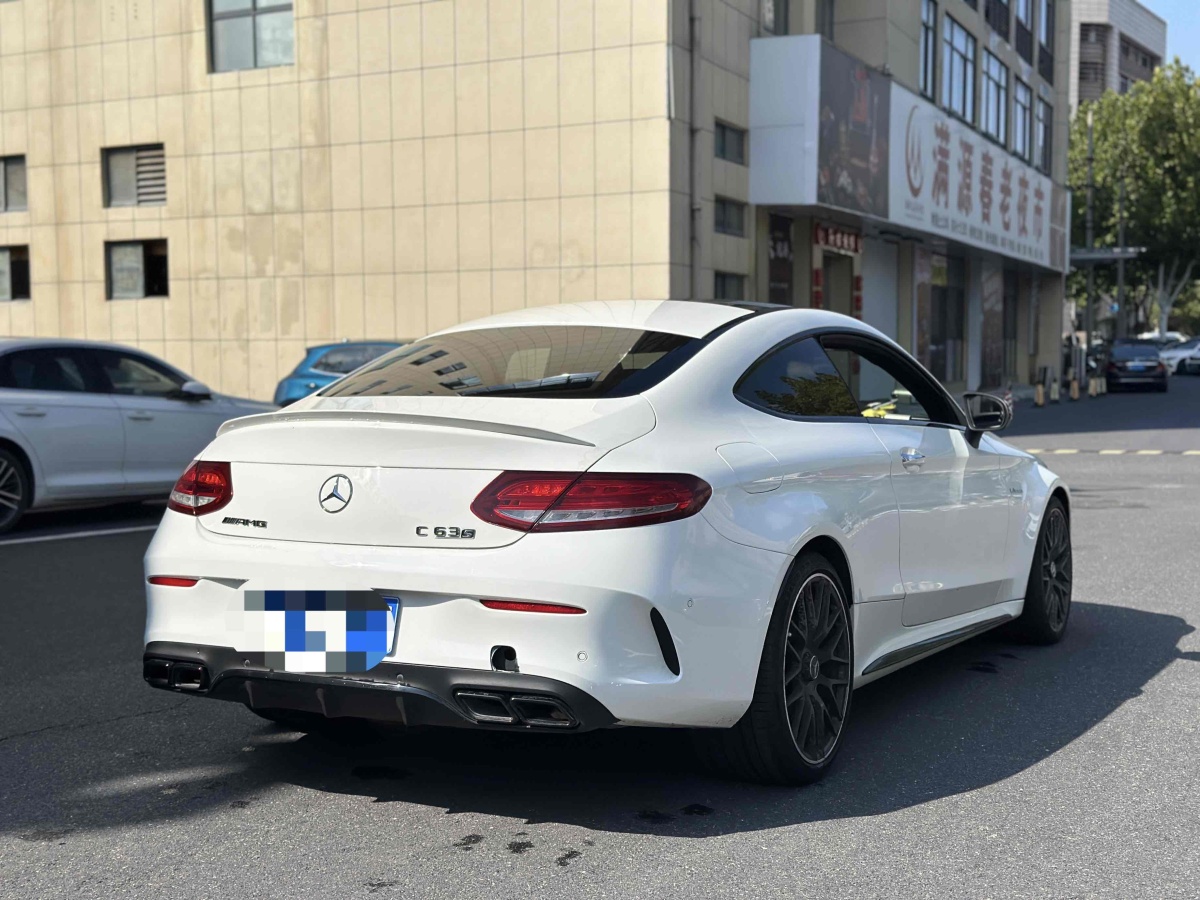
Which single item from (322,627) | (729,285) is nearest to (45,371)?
(322,627)

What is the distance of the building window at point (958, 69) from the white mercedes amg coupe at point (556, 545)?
108 feet

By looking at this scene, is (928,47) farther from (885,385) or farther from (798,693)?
(798,693)

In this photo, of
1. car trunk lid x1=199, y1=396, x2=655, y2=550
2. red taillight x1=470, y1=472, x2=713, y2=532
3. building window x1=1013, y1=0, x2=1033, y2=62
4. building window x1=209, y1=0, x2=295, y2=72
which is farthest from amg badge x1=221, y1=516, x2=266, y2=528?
building window x1=1013, y1=0, x2=1033, y2=62

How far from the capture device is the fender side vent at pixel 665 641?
12.5ft

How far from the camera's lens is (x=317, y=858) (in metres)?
3.76

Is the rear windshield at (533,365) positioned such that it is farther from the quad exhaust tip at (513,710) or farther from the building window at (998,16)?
the building window at (998,16)

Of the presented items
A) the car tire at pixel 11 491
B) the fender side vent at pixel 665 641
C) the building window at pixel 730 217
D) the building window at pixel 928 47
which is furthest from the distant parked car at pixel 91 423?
the building window at pixel 928 47

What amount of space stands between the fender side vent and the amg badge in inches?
45.2

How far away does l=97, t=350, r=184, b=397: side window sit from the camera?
11484 mm

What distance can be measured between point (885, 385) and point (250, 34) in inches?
983

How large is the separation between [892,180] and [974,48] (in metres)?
10.8

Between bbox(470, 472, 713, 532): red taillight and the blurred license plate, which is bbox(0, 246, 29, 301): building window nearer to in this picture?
the blurred license plate

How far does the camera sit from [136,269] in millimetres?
29656

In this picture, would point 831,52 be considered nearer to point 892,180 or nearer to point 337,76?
point 892,180
